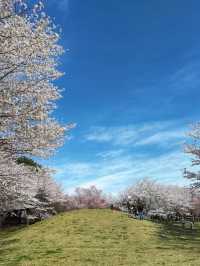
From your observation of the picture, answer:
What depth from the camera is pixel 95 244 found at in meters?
34.0

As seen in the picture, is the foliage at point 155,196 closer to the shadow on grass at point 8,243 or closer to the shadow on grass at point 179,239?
the shadow on grass at point 179,239

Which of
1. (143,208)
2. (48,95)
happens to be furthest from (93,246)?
(143,208)

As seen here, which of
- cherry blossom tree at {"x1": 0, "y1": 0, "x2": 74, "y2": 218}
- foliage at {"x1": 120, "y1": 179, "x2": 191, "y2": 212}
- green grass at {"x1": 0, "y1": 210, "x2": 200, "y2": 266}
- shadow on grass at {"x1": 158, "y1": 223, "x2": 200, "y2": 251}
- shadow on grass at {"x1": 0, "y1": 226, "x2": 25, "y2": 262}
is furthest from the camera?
foliage at {"x1": 120, "y1": 179, "x2": 191, "y2": 212}

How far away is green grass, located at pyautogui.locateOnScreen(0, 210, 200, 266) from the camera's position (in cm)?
2452

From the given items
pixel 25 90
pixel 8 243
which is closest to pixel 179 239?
pixel 8 243

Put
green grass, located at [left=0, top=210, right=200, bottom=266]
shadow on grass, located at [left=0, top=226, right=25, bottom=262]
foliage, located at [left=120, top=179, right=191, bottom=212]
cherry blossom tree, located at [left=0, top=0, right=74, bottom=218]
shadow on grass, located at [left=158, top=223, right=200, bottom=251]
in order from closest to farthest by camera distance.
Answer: cherry blossom tree, located at [left=0, top=0, right=74, bottom=218]
green grass, located at [left=0, top=210, right=200, bottom=266]
shadow on grass, located at [left=0, top=226, right=25, bottom=262]
shadow on grass, located at [left=158, top=223, right=200, bottom=251]
foliage, located at [left=120, top=179, right=191, bottom=212]

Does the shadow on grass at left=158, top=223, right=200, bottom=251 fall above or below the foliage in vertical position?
below

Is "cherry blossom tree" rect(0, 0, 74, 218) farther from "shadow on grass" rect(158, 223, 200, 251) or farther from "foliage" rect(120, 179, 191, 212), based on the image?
"foliage" rect(120, 179, 191, 212)

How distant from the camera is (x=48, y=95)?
17188mm

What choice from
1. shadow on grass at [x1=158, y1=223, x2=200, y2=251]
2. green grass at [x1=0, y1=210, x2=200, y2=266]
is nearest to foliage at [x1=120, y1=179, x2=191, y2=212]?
green grass at [x1=0, y1=210, x2=200, y2=266]

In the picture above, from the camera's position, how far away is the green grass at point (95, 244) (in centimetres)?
2452

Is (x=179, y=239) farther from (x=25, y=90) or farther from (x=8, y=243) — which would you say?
(x=25, y=90)

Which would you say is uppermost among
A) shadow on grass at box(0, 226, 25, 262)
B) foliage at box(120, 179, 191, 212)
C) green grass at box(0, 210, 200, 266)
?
foliage at box(120, 179, 191, 212)

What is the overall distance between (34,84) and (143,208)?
84.2 meters
